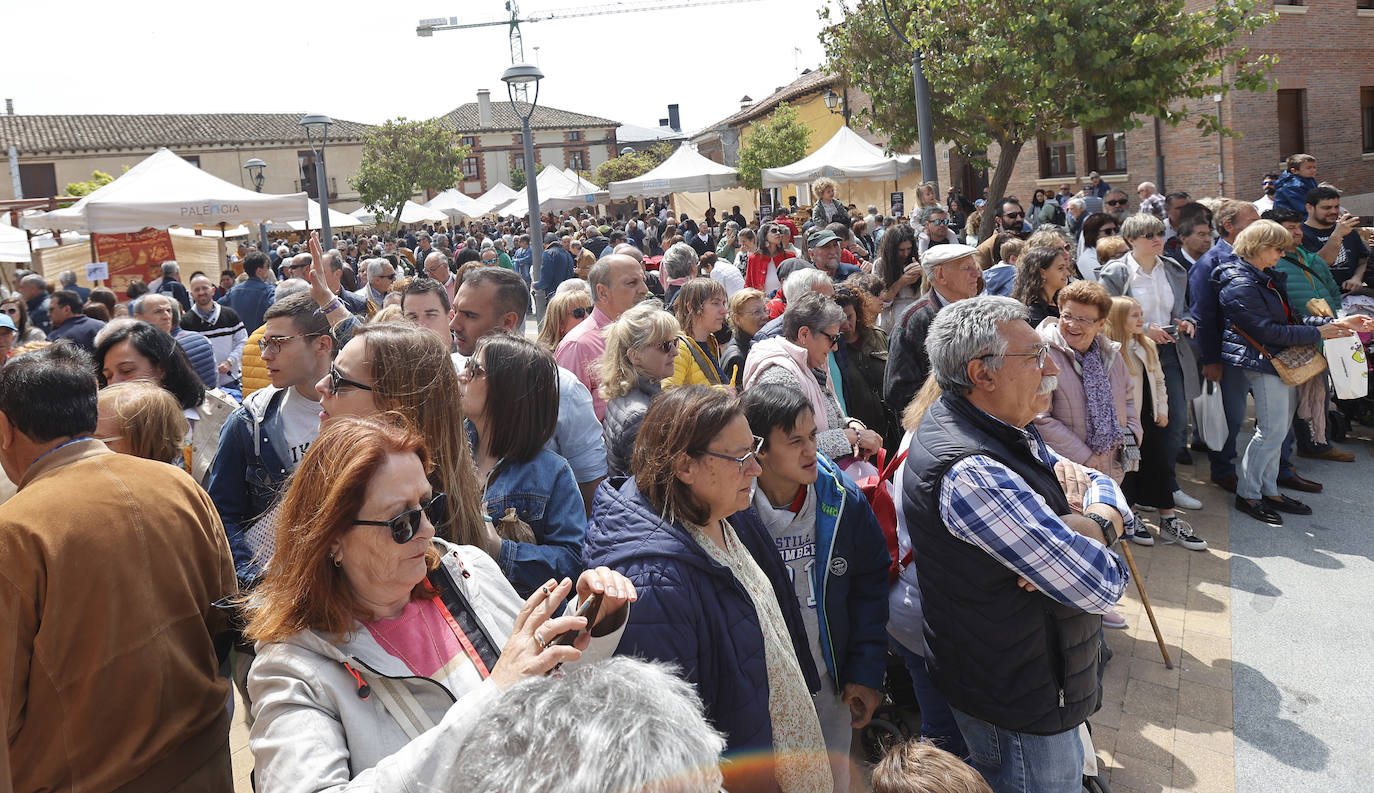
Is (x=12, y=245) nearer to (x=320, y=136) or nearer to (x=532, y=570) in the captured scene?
(x=320, y=136)

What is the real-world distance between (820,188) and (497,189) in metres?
22.7

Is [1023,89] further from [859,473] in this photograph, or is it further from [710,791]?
[710,791]

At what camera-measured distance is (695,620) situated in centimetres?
229

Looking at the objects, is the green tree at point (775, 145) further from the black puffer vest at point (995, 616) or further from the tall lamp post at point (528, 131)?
the black puffer vest at point (995, 616)

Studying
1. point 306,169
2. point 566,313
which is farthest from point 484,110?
point 566,313

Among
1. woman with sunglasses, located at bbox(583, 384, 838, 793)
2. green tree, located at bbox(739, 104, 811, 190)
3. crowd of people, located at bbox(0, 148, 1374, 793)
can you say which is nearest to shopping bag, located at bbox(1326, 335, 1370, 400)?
crowd of people, located at bbox(0, 148, 1374, 793)

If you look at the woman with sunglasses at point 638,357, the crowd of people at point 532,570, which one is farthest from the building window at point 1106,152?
the woman with sunglasses at point 638,357

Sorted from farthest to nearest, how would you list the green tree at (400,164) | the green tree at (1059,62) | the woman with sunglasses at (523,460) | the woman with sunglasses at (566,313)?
the green tree at (400,164), the green tree at (1059,62), the woman with sunglasses at (566,313), the woman with sunglasses at (523,460)

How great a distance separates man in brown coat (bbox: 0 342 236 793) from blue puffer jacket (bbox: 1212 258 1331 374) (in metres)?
6.24

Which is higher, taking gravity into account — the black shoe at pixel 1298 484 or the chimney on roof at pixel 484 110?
the chimney on roof at pixel 484 110

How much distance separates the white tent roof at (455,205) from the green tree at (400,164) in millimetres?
18568

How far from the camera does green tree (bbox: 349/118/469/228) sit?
50.2 metres

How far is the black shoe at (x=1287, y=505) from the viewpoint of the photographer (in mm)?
6086

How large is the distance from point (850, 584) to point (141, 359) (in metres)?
3.12
